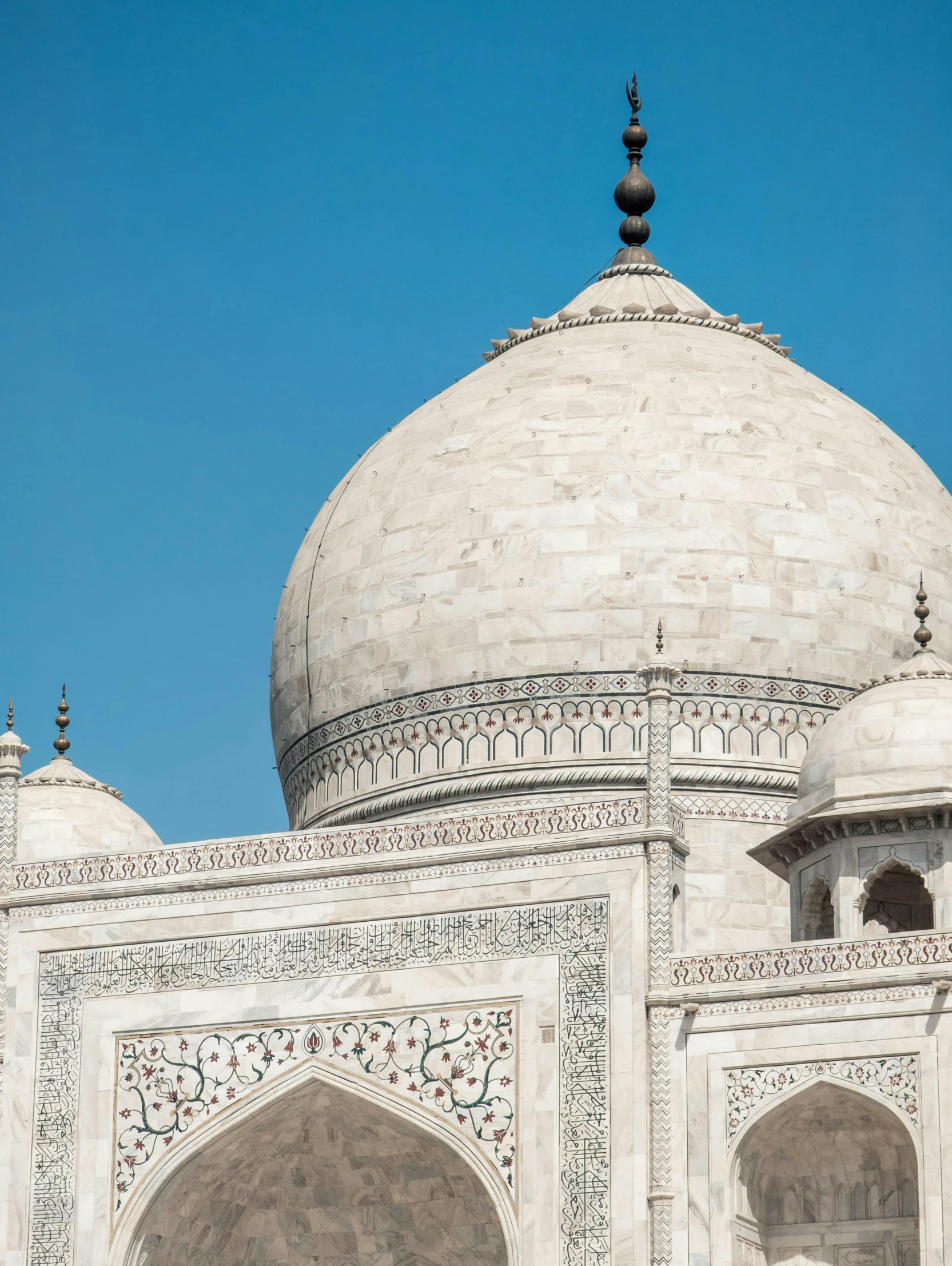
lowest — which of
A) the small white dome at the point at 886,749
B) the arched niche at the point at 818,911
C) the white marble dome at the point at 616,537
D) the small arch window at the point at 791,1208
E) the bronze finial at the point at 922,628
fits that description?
the small arch window at the point at 791,1208

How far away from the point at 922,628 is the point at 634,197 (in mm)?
5384

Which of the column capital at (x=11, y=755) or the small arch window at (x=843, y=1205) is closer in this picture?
the small arch window at (x=843, y=1205)

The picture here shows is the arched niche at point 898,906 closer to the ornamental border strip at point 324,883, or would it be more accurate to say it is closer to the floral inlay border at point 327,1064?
the ornamental border strip at point 324,883

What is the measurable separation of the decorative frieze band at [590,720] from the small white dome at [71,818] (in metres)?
1.63

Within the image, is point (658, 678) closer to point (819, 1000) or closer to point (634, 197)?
point (819, 1000)

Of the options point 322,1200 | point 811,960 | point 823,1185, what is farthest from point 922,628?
point 322,1200

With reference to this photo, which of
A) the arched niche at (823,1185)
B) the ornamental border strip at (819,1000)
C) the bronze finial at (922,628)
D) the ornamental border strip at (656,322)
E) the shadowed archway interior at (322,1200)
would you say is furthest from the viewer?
the ornamental border strip at (656,322)

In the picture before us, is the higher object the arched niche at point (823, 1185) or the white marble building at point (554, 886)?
the white marble building at point (554, 886)

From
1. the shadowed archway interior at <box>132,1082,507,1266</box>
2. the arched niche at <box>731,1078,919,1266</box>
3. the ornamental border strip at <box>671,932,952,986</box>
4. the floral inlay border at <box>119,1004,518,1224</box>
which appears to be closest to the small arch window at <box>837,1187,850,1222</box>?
the arched niche at <box>731,1078,919,1266</box>

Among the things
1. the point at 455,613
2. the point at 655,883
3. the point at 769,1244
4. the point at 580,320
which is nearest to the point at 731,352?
the point at 580,320

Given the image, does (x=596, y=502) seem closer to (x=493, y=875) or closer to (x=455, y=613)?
(x=455, y=613)

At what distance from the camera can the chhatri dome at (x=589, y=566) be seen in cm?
1806

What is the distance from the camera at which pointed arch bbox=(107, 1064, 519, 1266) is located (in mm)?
15453

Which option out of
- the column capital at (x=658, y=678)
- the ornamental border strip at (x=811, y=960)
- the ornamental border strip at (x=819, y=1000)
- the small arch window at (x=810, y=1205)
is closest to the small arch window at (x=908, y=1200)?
the small arch window at (x=810, y=1205)
